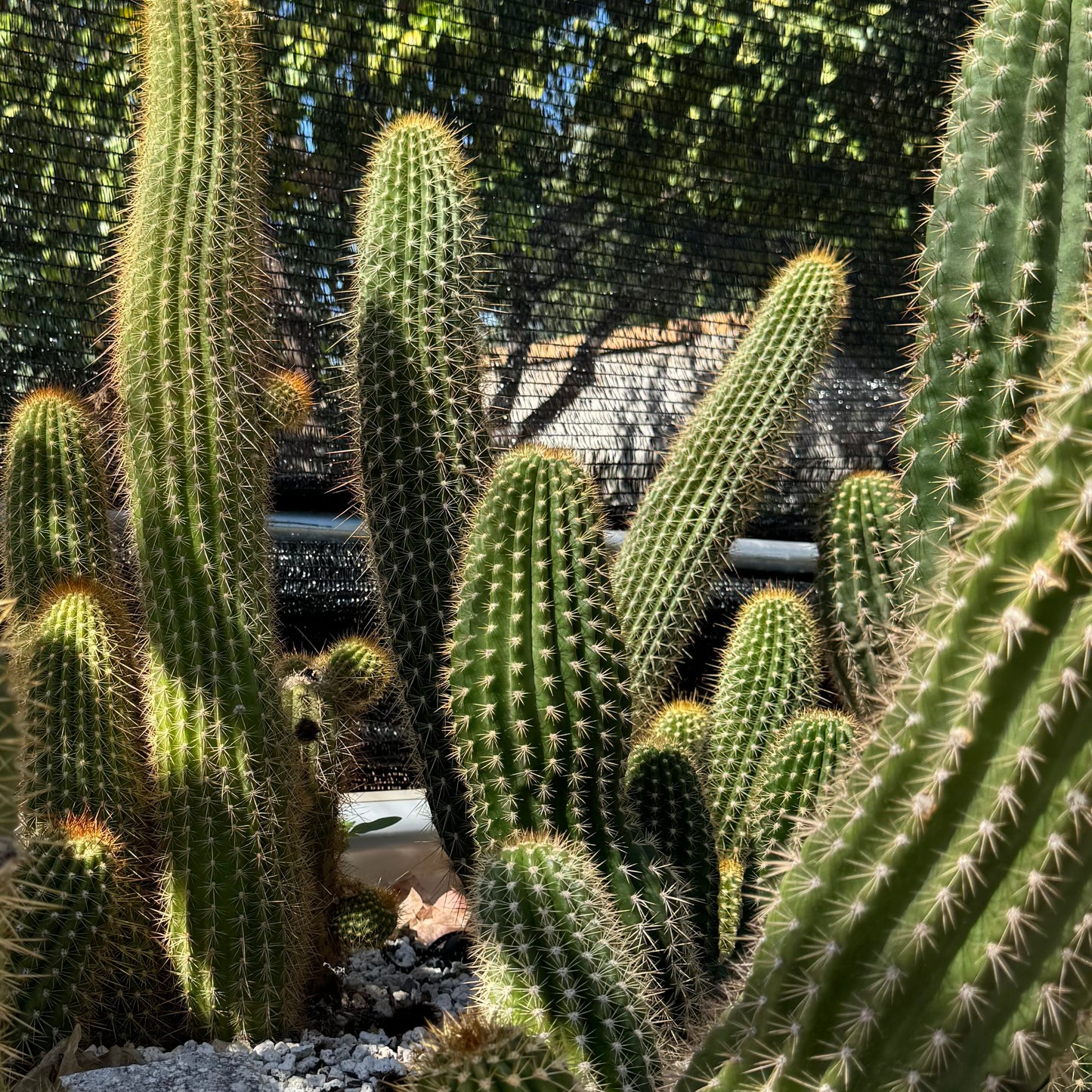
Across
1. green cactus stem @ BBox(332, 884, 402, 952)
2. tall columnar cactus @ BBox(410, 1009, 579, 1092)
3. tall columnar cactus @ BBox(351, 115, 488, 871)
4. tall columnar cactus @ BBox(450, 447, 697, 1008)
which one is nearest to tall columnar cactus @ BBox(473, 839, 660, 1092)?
tall columnar cactus @ BBox(450, 447, 697, 1008)

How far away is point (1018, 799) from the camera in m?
0.71

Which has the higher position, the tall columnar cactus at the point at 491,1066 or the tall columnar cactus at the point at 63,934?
the tall columnar cactus at the point at 491,1066

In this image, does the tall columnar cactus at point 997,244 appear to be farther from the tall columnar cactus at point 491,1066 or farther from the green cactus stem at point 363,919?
the green cactus stem at point 363,919

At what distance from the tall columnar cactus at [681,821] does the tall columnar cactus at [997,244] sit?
16.9 inches

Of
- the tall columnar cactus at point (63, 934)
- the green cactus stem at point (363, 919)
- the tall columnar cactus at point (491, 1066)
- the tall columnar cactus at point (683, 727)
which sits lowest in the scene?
the green cactus stem at point (363, 919)

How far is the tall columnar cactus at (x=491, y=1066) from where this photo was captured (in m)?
0.81

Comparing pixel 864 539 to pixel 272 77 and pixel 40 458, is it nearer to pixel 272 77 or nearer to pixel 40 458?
pixel 40 458

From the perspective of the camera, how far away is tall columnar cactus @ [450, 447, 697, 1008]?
1331 millimetres

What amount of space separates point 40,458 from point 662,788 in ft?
3.46

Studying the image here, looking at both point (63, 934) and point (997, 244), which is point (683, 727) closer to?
point (997, 244)

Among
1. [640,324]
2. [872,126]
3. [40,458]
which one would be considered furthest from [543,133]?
[40,458]

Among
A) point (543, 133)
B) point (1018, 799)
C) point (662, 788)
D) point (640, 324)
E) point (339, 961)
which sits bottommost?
point (339, 961)

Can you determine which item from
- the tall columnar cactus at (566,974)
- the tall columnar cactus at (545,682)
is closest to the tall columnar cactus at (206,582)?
the tall columnar cactus at (545,682)

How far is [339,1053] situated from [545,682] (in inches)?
23.8
